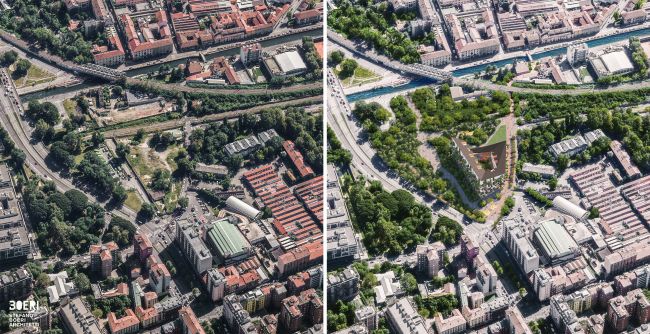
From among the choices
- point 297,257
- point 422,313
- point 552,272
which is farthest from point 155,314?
point 552,272

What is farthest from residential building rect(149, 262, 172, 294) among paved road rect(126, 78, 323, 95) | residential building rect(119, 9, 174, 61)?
residential building rect(119, 9, 174, 61)

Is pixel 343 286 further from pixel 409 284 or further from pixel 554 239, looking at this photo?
pixel 554 239

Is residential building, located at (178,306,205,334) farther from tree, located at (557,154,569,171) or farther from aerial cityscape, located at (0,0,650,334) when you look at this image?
tree, located at (557,154,569,171)

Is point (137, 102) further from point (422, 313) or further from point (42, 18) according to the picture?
point (422, 313)

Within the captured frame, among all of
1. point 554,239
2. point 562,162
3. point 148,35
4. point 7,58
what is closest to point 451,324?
point 554,239

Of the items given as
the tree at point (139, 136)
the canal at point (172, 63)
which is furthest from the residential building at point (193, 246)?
the canal at point (172, 63)

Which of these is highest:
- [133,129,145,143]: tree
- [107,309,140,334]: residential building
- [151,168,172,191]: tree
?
[133,129,145,143]: tree

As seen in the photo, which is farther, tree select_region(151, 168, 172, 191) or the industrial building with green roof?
tree select_region(151, 168, 172, 191)
